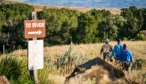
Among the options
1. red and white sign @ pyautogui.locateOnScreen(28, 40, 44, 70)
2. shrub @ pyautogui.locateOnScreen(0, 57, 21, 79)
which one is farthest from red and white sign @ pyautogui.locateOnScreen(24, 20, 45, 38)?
shrub @ pyautogui.locateOnScreen(0, 57, 21, 79)

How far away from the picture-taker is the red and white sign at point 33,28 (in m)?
11.3

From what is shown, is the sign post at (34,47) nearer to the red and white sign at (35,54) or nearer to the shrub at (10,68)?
the red and white sign at (35,54)

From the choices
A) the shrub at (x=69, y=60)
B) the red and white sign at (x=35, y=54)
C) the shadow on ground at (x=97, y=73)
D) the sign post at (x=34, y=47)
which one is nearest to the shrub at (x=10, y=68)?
the sign post at (x=34, y=47)

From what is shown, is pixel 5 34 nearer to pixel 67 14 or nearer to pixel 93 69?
pixel 67 14

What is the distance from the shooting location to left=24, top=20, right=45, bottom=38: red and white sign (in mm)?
11312

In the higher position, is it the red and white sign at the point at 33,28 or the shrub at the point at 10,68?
the red and white sign at the point at 33,28

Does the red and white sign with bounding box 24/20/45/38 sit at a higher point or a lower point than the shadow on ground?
higher

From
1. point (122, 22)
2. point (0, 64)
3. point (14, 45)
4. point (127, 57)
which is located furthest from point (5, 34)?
point (0, 64)

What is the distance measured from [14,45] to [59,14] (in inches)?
662

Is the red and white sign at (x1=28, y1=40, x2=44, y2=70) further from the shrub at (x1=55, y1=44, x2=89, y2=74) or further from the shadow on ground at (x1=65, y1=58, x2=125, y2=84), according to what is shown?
the shrub at (x1=55, y1=44, x2=89, y2=74)

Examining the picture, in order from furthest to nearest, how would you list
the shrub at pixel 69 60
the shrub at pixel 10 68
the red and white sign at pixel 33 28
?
the shrub at pixel 69 60, the shrub at pixel 10 68, the red and white sign at pixel 33 28

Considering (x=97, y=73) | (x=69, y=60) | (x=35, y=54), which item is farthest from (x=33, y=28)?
(x=69, y=60)

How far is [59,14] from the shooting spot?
86.0m

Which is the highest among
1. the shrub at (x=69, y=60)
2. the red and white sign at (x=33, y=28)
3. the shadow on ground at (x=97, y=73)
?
the red and white sign at (x=33, y=28)
